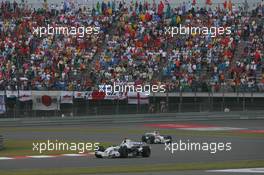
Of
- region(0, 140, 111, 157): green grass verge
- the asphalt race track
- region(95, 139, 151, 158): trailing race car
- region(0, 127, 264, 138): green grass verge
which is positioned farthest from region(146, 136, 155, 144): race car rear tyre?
region(95, 139, 151, 158): trailing race car

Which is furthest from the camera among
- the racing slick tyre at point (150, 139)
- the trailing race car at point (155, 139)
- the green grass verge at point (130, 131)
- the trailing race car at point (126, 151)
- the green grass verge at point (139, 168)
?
the green grass verge at point (130, 131)

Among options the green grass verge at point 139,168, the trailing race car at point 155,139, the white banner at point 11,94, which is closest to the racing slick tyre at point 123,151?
the green grass verge at point 139,168

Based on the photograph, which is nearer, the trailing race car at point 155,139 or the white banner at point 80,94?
the trailing race car at point 155,139

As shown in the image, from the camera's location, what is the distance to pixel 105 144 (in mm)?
28641

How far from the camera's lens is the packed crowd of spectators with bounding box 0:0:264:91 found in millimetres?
44375

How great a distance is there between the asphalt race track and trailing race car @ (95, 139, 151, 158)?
11.0 inches

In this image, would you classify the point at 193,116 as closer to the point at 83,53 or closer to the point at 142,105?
the point at 142,105

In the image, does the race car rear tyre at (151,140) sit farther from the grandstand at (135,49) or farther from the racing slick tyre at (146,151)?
the grandstand at (135,49)

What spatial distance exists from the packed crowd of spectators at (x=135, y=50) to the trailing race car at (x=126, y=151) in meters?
19.3

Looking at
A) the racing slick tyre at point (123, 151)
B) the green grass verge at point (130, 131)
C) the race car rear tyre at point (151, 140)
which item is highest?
the racing slick tyre at point (123, 151)

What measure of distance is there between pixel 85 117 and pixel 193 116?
5.89 meters

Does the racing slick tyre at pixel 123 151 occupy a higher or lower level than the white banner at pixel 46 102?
higher

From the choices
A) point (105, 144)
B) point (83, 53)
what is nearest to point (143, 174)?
point (105, 144)

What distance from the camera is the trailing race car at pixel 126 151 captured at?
2358cm
